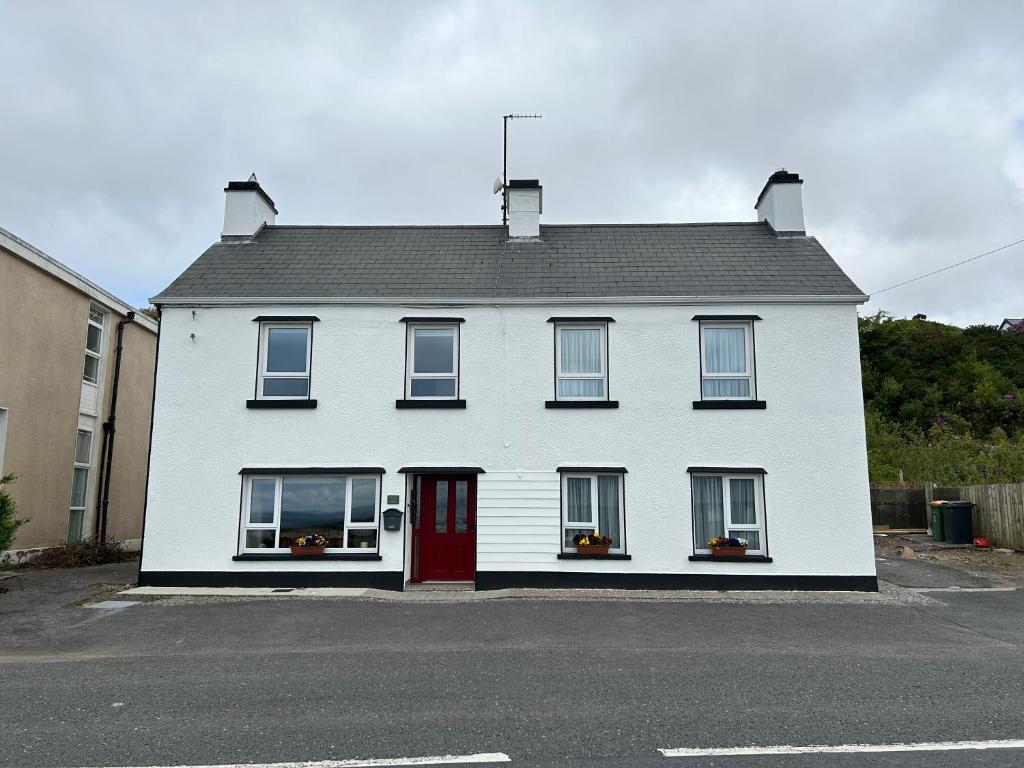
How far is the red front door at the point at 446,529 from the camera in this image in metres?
14.0

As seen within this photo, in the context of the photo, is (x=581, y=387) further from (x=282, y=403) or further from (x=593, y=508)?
(x=282, y=403)

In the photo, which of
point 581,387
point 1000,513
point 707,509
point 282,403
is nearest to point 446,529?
point 581,387

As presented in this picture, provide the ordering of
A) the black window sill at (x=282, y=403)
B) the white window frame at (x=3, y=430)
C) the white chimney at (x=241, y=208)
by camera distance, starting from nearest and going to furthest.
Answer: the black window sill at (x=282, y=403) < the white window frame at (x=3, y=430) < the white chimney at (x=241, y=208)

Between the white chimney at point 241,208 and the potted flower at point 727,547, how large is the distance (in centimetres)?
1214

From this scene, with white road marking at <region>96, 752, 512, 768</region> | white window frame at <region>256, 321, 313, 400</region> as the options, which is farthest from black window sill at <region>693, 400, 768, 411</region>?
white road marking at <region>96, 752, 512, 768</region>

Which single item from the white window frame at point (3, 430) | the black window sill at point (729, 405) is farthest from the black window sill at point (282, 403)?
the black window sill at point (729, 405)

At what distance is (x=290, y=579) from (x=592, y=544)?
5633 mm

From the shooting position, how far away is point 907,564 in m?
16.0

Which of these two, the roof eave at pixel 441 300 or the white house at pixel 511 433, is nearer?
the white house at pixel 511 433

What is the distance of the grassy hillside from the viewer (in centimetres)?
2502

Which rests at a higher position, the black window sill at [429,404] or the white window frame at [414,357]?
the white window frame at [414,357]

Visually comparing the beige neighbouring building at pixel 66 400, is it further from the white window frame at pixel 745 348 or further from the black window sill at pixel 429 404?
the white window frame at pixel 745 348

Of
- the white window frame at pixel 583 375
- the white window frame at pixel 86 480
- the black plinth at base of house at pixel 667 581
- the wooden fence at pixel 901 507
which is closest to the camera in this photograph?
the black plinth at base of house at pixel 667 581

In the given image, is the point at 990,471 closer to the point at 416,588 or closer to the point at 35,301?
the point at 416,588
